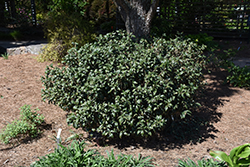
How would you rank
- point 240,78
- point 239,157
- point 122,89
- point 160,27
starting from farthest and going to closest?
point 160,27 < point 240,78 < point 122,89 < point 239,157

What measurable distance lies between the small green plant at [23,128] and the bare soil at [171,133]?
0.39 feet

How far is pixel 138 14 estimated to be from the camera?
5438 millimetres

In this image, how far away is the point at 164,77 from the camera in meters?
3.63

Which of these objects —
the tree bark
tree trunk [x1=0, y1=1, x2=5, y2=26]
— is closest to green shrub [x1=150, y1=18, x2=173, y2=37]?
the tree bark

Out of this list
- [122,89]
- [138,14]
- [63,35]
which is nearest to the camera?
[122,89]

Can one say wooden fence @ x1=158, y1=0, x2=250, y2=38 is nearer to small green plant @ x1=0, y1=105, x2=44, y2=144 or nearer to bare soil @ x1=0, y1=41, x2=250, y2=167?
bare soil @ x1=0, y1=41, x2=250, y2=167

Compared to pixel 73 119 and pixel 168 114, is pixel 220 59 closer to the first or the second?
pixel 168 114

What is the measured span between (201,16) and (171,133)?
7.20 m

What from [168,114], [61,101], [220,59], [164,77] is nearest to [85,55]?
[61,101]

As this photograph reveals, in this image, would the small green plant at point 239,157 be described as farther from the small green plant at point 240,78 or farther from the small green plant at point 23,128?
the small green plant at point 240,78

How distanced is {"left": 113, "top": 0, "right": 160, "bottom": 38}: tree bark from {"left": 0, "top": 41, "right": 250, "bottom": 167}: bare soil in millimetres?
2096

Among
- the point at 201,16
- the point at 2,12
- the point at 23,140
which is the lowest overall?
the point at 23,140

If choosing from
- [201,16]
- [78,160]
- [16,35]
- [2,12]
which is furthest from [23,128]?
[2,12]

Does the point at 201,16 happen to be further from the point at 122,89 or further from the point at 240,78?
the point at 122,89
